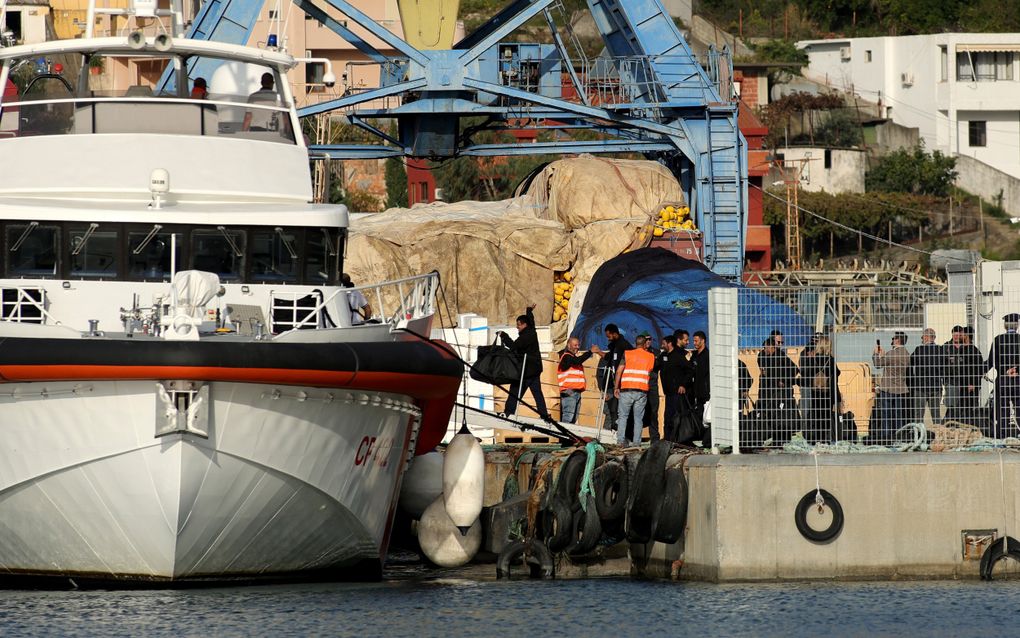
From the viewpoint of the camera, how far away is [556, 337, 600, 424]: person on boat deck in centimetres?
1817

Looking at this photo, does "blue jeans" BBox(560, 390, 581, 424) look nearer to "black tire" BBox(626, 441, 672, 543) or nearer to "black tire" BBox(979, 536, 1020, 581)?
"black tire" BBox(626, 441, 672, 543)

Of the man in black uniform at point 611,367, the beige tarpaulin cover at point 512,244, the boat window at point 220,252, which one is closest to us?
the boat window at point 220,252

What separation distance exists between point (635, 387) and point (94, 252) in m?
5.55

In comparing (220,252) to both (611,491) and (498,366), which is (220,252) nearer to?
(611,491)

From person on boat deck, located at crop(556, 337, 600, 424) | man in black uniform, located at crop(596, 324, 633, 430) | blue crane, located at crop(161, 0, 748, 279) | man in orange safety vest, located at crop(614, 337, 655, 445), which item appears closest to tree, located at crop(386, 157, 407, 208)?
blue crane, located at crop(161, 0, 748, 279)

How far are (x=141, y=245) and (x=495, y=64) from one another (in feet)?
53.5

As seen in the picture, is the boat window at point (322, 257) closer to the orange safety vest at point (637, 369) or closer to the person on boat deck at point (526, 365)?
the orange safety vest at point (637, 369)

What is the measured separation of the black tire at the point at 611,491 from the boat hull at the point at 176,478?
2.07 metres

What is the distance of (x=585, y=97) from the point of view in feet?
94.2

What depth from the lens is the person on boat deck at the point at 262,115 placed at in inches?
622

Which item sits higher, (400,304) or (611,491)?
(400,304)

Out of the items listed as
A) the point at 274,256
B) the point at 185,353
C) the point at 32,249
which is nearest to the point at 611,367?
the point at 274,256

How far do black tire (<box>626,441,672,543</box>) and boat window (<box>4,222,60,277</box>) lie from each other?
17.3 feet

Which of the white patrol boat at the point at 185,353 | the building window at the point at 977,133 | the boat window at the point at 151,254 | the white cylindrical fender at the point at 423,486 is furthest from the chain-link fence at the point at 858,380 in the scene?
the building window at the point at 977,133
